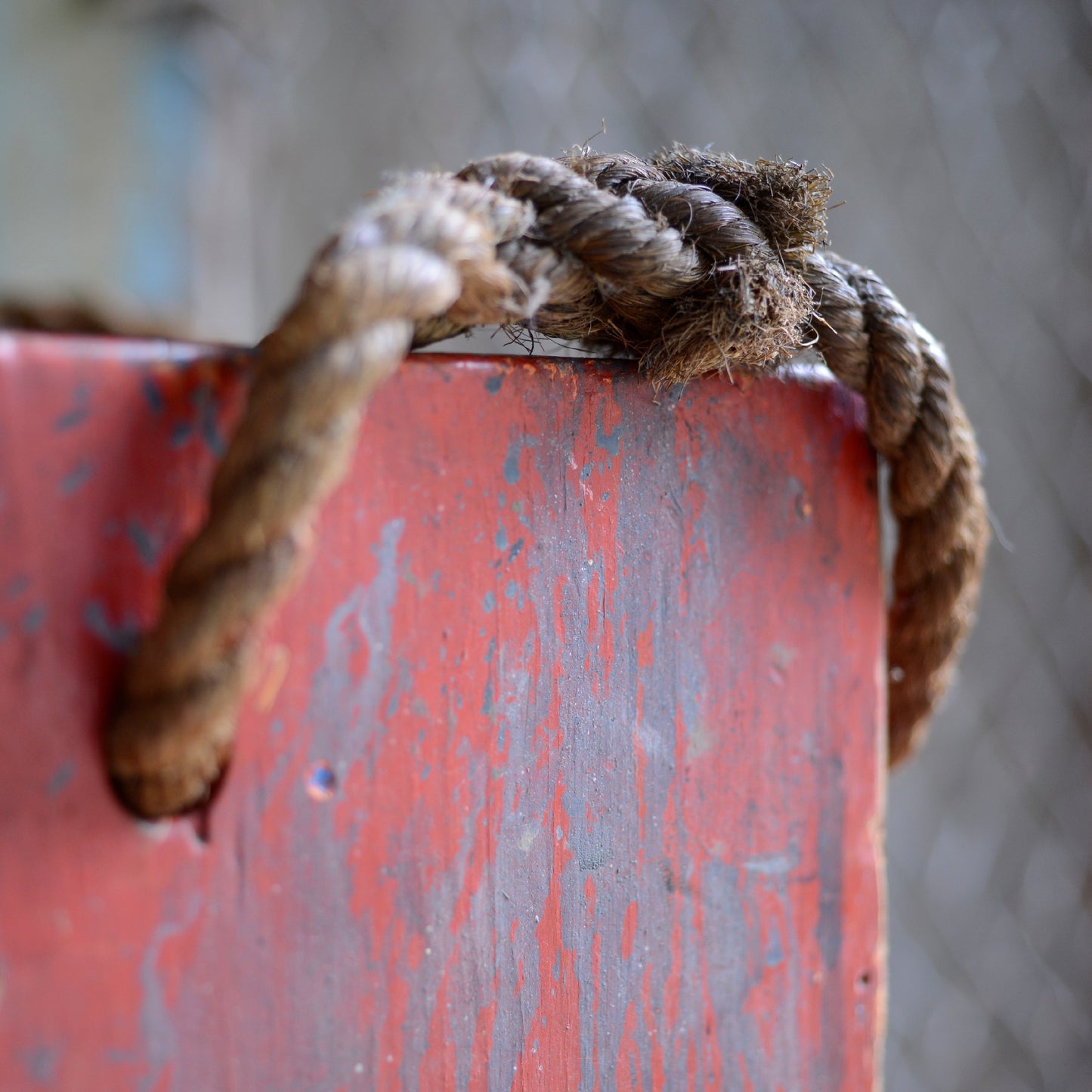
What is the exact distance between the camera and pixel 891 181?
135 cm

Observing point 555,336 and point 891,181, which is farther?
point 891,181

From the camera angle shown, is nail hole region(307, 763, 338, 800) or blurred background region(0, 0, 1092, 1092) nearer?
nail hole region(307, 763, 338, 800)

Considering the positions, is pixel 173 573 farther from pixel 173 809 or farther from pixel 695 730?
pixel 695 730

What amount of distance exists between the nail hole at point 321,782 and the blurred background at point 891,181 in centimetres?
119

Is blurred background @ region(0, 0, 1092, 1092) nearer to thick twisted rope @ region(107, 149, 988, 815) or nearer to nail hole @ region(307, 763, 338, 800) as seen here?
thick twisted rope @ region(107, 149, 988, 815)

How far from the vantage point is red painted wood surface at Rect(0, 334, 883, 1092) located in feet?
0.81

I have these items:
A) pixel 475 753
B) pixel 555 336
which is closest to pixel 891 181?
pixel 555 336

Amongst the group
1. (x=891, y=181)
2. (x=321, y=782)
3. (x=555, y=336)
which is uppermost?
(x=891, y=181)

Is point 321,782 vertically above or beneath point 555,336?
beneath

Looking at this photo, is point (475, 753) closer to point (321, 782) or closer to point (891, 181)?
point (321, 782)

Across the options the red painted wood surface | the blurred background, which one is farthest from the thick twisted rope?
the blurred background

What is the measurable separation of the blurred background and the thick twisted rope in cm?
92

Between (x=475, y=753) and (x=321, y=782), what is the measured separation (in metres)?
0.06

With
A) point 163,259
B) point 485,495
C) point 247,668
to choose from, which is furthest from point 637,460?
point 163,259
